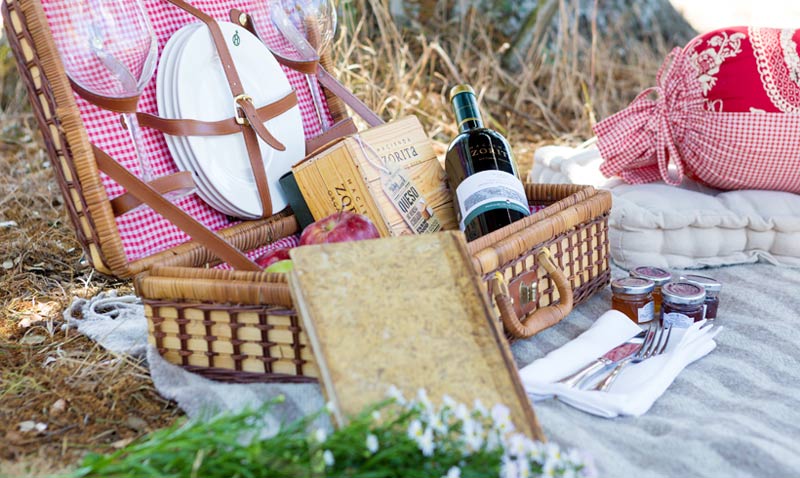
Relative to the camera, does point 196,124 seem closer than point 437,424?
No

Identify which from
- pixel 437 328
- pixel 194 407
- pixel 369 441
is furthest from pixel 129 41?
pixel 369 441

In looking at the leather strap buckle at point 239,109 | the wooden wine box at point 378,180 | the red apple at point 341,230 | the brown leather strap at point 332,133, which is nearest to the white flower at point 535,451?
the red apple at point 341,230

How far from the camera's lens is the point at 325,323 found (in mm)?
945

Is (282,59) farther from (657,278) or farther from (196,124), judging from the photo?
(657,278)

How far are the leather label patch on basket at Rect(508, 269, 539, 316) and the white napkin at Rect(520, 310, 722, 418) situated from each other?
0.09m

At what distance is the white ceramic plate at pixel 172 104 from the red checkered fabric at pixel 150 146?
0.03 meters

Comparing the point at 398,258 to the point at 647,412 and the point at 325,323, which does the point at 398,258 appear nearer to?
the point at 325,323

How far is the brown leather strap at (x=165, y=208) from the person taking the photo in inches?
48.4

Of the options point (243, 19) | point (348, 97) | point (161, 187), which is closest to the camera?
point (161, 187)

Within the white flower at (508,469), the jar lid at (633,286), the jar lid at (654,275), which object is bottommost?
the jar lid at (654,275)

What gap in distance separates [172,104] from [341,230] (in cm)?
39

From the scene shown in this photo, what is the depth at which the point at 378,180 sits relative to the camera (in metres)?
1.43

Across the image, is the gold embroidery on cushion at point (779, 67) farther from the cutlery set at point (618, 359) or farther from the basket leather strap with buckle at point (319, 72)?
the basket leather strap with buckle at point (319, 72)

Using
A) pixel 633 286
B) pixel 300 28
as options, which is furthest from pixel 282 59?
pixel 633 286
